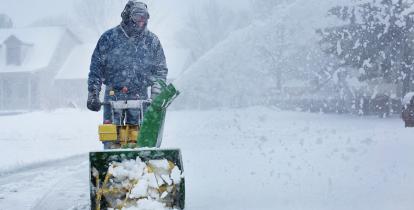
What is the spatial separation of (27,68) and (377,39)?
32.4 metres

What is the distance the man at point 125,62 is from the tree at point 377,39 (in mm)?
10170

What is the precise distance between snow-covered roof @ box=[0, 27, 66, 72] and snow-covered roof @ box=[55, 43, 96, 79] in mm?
1561

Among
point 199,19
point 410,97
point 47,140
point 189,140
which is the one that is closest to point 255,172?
point 410,97

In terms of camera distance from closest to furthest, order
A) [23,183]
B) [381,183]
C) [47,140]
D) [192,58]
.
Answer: [381,183], [23,183], [47,140], [192,58]

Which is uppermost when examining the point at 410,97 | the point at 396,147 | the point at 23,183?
the point at 410,97

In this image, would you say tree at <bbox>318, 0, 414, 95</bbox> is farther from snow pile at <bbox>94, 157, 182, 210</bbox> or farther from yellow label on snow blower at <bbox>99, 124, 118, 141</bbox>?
snow pile at <bbox>94, 157, 182, 210</bbox>

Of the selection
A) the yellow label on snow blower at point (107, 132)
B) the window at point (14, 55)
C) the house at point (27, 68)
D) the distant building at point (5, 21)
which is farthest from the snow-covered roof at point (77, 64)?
the yellow label on snow blower at point (107, 132)

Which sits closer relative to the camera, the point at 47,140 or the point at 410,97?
the point at 410,97

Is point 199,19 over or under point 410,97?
over

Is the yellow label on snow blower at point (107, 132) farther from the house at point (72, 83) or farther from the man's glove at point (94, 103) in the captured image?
the house at point (72, 83)

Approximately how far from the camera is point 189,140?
12.1m

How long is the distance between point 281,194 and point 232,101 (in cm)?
1417

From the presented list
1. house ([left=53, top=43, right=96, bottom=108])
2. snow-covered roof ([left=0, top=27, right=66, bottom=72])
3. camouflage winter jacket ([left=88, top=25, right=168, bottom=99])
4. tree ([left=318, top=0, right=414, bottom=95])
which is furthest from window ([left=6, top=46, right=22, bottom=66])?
camouflage winter jacket ([left=88, top=25, right=168, bottom=99])

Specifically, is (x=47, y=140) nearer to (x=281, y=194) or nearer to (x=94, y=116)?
(x=94, y=116)
